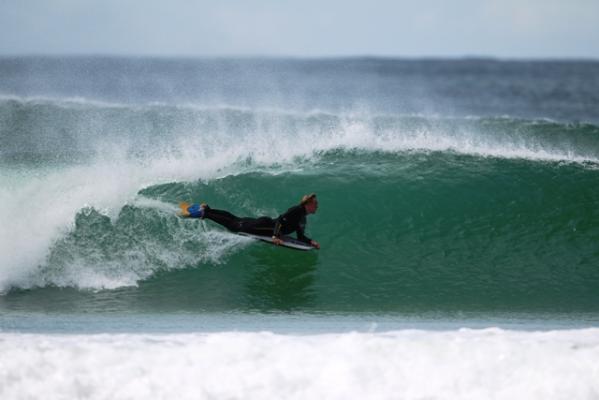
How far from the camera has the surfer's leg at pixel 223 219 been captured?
10.4m

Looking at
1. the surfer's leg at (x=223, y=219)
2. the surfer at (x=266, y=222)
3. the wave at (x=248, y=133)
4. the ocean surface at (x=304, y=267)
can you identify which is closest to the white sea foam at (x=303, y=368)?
the ocean surface at (x=304, y=267)

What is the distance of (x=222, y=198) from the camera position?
12.6 metres

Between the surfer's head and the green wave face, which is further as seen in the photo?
the green wave face

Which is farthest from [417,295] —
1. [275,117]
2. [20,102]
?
[20,102]

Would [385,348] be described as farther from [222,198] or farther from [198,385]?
[222,198]

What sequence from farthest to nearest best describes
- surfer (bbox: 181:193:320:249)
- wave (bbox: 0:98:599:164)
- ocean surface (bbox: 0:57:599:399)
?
1. wave (bbox: 0:98:599:164)
2. surfer (bbox: 181:193:320:249)
3. ocean surface (bbox: 0:57:599:399)

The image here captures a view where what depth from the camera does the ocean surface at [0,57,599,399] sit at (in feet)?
20.5

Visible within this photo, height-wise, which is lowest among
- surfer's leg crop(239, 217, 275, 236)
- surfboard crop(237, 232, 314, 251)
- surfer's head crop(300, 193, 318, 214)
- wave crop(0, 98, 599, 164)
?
surfboard crop(237, 232, 314, 251)

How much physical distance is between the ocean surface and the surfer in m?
0.69

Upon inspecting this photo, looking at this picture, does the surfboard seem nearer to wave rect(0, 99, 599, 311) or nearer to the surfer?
the surfer

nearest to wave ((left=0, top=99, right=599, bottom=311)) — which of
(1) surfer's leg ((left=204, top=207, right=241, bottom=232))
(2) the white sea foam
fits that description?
(1) surfer's leg ((left=204, top=207, right=241, bottom=232))

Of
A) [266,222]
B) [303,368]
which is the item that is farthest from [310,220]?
[303,368]

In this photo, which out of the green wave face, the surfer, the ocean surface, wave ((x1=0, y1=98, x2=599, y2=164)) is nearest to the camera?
the ocean surface

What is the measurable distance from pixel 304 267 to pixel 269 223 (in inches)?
39.0
